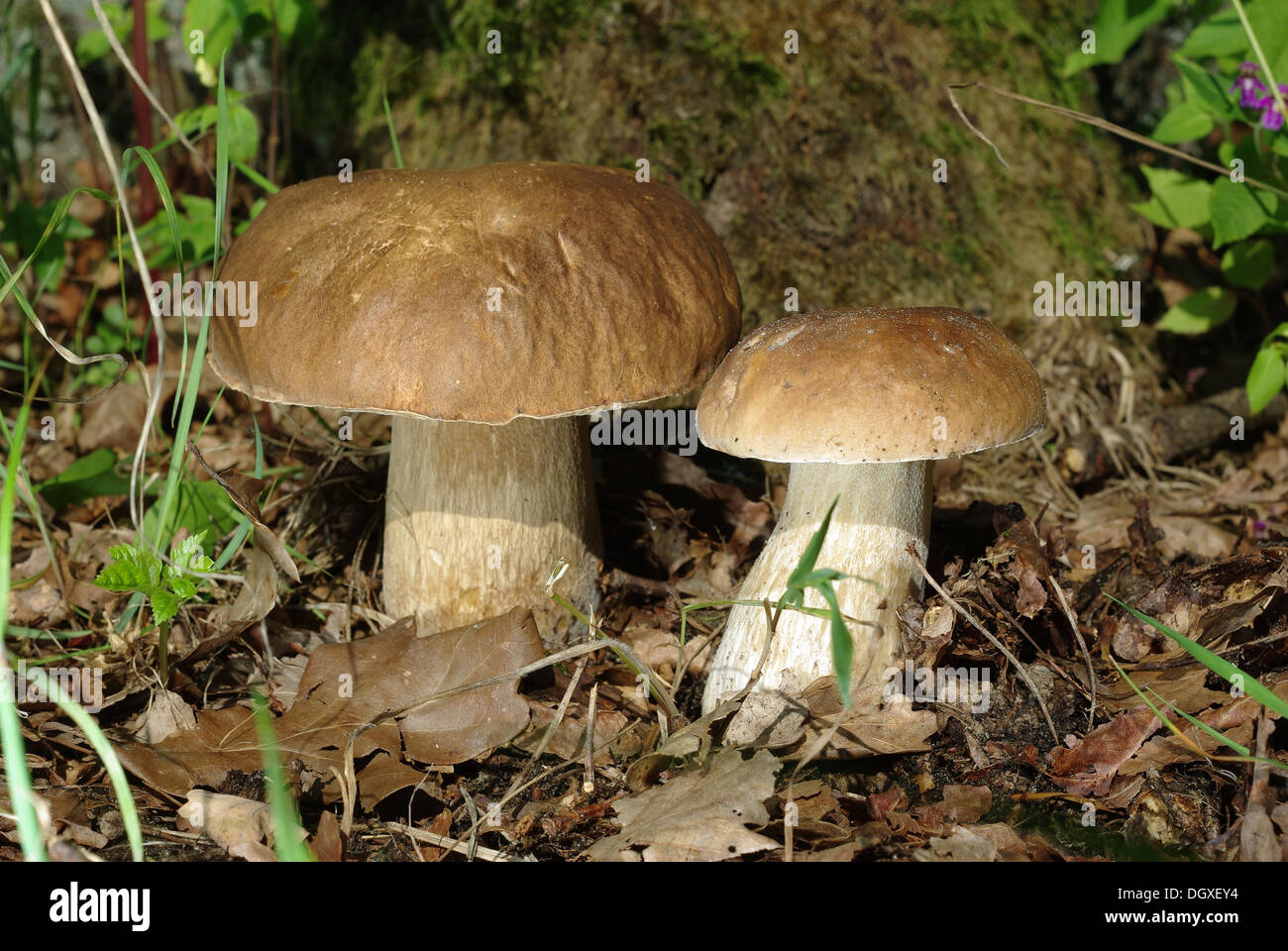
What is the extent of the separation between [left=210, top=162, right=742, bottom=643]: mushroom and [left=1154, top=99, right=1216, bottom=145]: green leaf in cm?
177

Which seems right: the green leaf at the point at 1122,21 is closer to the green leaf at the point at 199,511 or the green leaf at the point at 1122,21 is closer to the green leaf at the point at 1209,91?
the green leaf at the point at 1209,91

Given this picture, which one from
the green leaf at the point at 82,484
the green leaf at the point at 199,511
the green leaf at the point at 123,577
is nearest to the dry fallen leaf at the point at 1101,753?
the green leaf at the point at 123,577

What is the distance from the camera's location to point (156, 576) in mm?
2512

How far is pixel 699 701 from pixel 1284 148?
2513mm

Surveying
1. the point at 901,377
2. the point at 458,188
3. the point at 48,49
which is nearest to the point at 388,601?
the point at 458,188

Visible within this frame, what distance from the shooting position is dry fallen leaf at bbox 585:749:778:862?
2.04m

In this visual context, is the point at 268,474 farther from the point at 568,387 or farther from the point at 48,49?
the point at 48,49

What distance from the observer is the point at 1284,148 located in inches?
121

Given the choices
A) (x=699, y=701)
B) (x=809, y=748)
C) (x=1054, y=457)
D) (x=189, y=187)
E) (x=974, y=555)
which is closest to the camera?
(x=809, y=748)

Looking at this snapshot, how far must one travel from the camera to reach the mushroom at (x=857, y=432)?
217 cm

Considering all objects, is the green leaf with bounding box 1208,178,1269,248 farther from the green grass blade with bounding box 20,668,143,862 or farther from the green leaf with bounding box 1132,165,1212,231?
the green grass blade with bounding box 20,668,143,862

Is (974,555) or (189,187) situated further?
(189,187)

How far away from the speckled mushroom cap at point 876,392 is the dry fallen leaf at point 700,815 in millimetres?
716

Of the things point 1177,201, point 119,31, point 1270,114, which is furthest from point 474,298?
point 119,31
